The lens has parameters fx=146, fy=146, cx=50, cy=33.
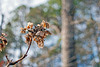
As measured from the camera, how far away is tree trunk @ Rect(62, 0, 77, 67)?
230 cm

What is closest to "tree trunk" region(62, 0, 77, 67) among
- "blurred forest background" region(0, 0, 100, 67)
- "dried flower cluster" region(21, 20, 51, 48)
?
"blurred forest background" region(0, 0, 100, 67)

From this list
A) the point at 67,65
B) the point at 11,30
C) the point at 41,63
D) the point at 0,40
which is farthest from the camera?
the point at 41,63

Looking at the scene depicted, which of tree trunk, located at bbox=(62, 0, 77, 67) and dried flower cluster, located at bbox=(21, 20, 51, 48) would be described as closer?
dried flower cluster, located at bbox=(21, 20, 51, 48)

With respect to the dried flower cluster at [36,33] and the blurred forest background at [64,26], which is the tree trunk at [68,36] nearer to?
the blurred forest background at [64,26]

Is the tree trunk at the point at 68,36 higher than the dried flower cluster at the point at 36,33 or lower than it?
higher

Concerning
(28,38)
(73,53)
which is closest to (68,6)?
(73,53)

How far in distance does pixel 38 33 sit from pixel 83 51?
584 cm

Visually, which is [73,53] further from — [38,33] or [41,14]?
[41,14]

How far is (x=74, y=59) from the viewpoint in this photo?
7.69 ft

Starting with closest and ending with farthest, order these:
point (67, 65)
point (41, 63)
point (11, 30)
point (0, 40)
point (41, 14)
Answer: point (0, 40)
point (67, 65)
point (41, 14)
point (11, 30)
point (41, 63)

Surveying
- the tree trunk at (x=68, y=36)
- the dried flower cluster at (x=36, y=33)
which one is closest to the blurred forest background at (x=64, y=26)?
the tree trunk at (x=68, y=36)

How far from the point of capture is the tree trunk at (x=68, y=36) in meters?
2.30

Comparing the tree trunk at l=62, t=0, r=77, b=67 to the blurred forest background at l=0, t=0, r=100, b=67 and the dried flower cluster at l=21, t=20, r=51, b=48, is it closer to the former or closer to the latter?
the blurred forest background at l=0, t=0, r=100, b=67

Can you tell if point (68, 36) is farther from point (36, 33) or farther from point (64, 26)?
point (36, 33)
